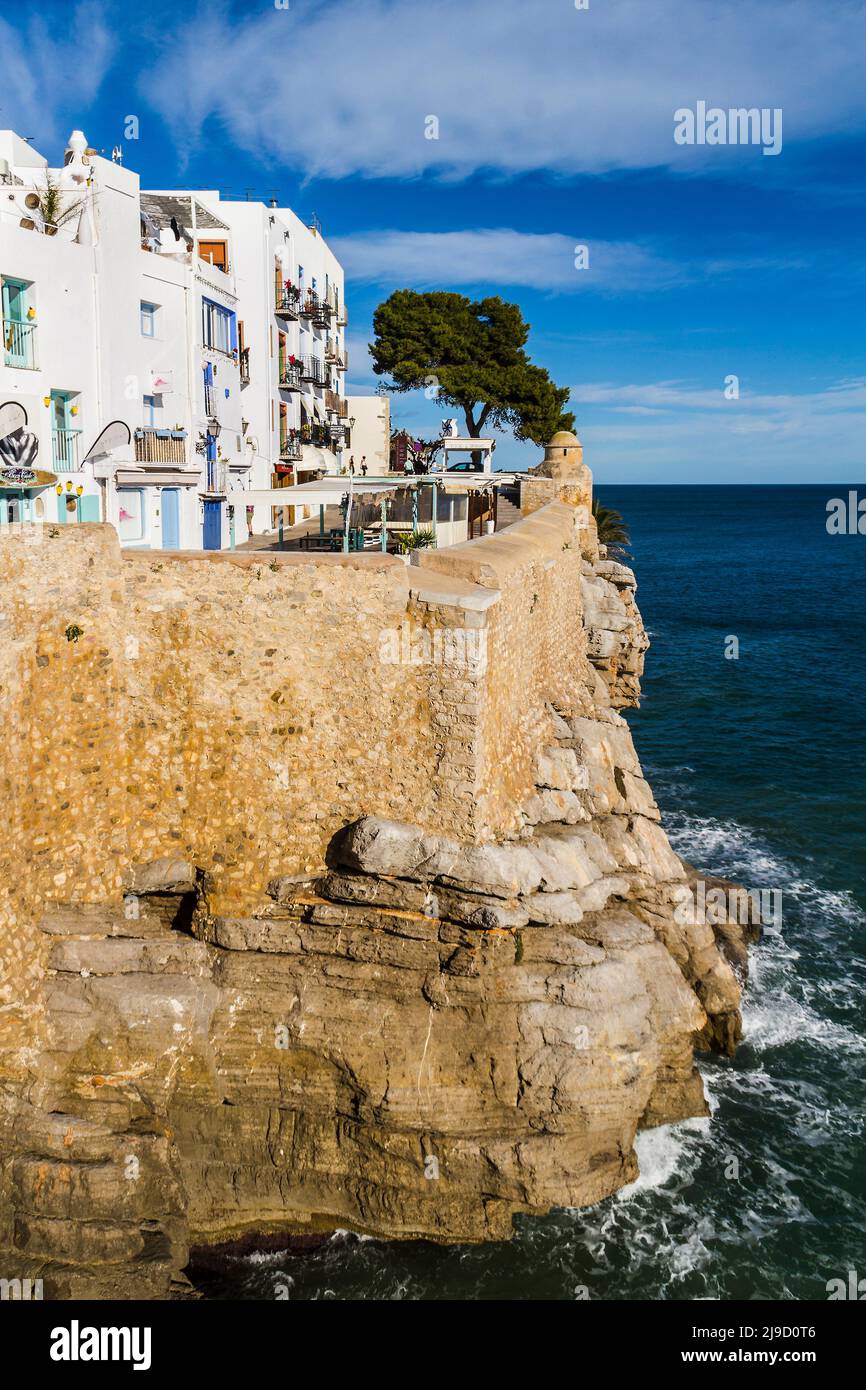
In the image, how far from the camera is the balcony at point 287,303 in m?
35.6

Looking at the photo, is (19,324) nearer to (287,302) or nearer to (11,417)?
(11,417)

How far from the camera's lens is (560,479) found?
122ft

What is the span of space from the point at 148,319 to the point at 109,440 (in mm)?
5009

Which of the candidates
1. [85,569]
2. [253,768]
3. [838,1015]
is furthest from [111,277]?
[838,1015]

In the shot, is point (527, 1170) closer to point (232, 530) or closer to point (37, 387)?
point (37, 387)

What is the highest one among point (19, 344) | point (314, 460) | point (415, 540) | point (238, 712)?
point (314, 460)

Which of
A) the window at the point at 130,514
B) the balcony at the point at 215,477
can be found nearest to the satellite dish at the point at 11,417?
the window at the point at 130,514

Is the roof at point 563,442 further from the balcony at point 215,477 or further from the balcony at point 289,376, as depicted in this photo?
the balcony at point 215,477

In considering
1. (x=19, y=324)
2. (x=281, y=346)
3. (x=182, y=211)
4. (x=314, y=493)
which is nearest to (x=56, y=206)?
(x=19, y=324)

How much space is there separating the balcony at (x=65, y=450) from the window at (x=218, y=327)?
801 cm

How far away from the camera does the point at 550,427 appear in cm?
5434

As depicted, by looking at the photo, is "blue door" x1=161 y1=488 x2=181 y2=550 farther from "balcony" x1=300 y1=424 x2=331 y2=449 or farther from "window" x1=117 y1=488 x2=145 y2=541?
"balcony" x1=300 y1=424 x2=331 y2=449

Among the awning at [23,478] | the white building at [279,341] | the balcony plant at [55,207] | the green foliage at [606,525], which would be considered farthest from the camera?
the green foliage at [606,525]

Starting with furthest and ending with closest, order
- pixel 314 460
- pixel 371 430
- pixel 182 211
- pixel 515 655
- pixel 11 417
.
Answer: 1. pixel 371 430
2. pixel 314 460
3. pixel 182 211
4. pixel 515 655
5. pixel 11 417
